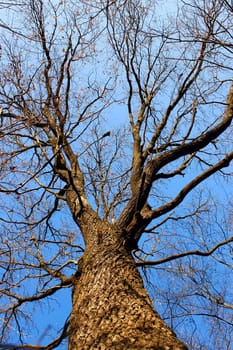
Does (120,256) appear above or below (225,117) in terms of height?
below

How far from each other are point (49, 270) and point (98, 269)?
3.90ft

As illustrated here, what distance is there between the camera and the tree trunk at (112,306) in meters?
2.20

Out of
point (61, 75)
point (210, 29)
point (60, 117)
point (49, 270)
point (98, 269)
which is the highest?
point (61, 75)

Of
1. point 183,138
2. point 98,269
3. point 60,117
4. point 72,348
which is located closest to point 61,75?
point 60,117

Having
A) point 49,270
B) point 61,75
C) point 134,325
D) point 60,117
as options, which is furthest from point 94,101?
point 134,325

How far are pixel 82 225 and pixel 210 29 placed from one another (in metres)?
2.95

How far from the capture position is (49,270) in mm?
4184

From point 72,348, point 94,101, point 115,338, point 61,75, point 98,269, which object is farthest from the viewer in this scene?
point 61,75

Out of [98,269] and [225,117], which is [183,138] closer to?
A: [225,117]

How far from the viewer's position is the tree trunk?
7.20ft

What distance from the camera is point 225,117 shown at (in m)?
4.37

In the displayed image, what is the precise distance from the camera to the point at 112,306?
104 inches

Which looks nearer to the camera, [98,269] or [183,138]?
[98,269]

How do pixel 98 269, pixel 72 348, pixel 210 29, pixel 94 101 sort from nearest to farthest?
pixel 72 348 < pixel 98 269 < pixel 210 29 < pixel 94 101
